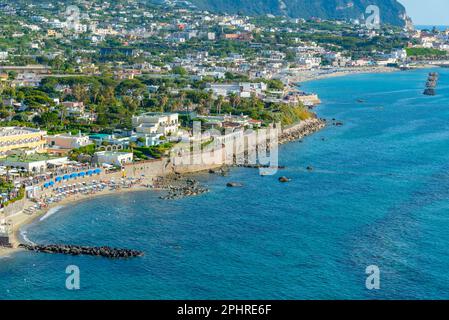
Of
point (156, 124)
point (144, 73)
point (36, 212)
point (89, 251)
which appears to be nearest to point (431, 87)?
point (144, 73)

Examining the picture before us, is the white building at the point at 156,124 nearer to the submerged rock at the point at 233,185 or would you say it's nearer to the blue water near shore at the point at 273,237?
the blue water near shore at the point at 273,237

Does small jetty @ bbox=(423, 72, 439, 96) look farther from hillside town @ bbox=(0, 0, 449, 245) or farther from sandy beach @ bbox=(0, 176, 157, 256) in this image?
sandy beach @ bbox=(0, 176, 157, 256)

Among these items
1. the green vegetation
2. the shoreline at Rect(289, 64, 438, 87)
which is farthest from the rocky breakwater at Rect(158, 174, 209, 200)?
the green vegetation

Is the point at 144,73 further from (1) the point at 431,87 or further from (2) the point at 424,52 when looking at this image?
(2) the point at 424,52

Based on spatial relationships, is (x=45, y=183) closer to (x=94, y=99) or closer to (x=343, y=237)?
(x=343, y=237)

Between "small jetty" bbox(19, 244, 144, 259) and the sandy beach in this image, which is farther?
the sandy beach
